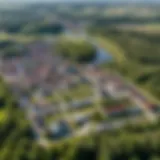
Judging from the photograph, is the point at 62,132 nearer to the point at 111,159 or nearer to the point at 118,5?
the point at 111,159

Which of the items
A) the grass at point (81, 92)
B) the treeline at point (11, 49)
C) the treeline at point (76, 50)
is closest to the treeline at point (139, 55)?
the treeline at point (76, 50)

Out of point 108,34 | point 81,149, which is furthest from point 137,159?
point 108,34

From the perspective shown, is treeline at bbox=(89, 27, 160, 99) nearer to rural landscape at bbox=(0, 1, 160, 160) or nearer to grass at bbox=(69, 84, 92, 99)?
rural landscape at bbox=(0, 1, 160, 160)

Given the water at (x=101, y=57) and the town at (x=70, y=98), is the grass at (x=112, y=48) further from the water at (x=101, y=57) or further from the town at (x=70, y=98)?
the town at (x=70, y=98)

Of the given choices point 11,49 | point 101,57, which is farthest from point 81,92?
point 11,49

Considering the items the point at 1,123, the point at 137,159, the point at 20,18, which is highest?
the point at 20,18

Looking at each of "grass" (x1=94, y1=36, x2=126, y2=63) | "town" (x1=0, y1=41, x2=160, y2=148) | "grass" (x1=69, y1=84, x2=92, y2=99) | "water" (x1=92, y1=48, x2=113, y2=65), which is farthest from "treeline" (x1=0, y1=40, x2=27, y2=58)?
"grass" (x1=69, y1=84, x2=92, y2=99)
